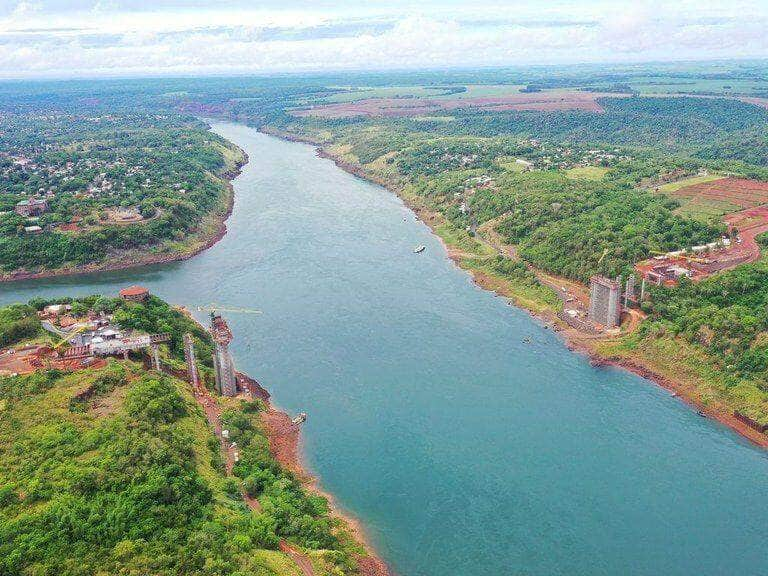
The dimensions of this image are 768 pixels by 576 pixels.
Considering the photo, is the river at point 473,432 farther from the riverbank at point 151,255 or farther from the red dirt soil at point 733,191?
the red dirt soil at point 733,191

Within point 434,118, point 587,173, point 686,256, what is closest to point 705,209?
point 686,256

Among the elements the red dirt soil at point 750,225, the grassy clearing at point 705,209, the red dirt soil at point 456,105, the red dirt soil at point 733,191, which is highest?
the red dirt soil at point 456,105

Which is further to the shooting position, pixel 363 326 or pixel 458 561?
pixel 363 326

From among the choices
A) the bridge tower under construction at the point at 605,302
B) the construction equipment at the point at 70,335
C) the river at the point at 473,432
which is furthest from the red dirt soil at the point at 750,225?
the construction equipment at the point at 70,335

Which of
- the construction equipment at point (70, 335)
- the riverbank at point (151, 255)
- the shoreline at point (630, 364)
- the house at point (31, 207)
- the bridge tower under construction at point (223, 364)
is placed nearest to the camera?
the shoreline at point (630, 364)

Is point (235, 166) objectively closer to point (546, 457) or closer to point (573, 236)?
point (573, 236)

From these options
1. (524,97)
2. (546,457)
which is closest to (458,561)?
(546,457)

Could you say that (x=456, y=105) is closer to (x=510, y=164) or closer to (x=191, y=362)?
(x=510, y=164)
